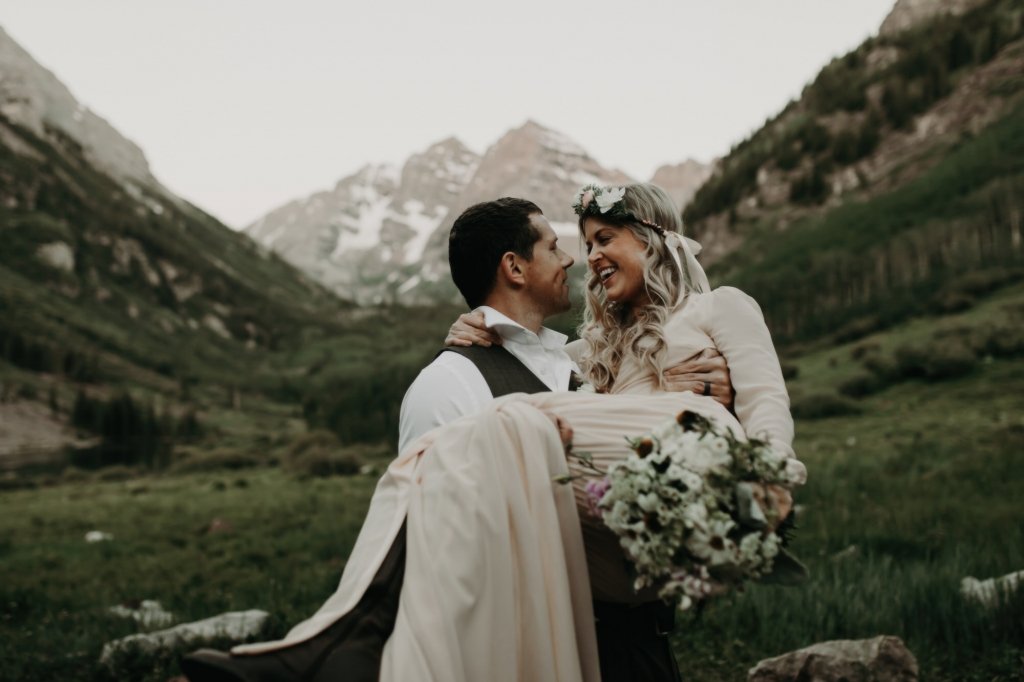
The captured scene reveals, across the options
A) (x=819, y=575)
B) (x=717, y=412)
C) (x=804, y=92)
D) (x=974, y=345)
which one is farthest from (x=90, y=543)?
(x=804, y=92)

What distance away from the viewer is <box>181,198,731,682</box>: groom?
103 inches

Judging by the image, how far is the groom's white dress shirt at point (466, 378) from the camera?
11.8 ft

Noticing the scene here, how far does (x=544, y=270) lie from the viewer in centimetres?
408

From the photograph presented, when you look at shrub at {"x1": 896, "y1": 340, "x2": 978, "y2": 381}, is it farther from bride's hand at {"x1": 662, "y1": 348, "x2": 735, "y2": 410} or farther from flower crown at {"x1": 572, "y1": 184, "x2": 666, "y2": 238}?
bride's hand at {"x1": 662, "y1": 348, "x2": 735, "y2": 410}

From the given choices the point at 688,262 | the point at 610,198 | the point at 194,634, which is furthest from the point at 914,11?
the point at 610,198

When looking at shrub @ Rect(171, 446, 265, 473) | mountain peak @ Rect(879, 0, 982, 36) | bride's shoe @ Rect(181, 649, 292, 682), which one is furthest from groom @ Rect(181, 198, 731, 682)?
mountain peak @ Rect(879, 0, 982, 36)

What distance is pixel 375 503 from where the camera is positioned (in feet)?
10.2

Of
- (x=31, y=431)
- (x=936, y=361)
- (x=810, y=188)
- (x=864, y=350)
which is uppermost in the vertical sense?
(x=810, y=188)

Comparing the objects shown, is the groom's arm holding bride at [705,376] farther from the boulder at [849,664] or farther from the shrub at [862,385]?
the shrub at [862,385]

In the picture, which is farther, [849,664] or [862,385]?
[862,385]

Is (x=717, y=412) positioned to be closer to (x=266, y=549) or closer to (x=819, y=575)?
(x=819, y=575)

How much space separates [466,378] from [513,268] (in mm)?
639

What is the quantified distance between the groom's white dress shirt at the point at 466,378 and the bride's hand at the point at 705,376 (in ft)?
1.87

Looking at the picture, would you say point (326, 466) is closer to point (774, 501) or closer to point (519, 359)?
point (519, 359)
